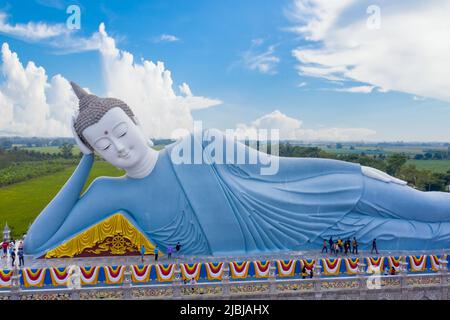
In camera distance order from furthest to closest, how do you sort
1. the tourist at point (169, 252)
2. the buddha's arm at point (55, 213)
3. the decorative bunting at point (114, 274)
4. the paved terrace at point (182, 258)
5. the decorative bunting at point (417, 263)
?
1. the tourist at point (169, 252)
2. the buddha's arm at point (55, 213)
3. the paved terrace at point (182, 258)
4. the decorative bunting at point (417, 263)
5. the decorative bunting at point (114, 274)

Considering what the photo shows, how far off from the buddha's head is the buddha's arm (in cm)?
88

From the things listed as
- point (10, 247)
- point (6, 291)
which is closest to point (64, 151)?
point (10, 247)

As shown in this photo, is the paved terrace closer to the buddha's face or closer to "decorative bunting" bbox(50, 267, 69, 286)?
"decorative bunting" bbox(50, 267, 69, 286)

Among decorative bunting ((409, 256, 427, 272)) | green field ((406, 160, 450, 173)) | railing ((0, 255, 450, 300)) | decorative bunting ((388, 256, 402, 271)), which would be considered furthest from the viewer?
green field ((406, 160, 450, 173))

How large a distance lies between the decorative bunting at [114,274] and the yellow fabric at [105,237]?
2.54 m

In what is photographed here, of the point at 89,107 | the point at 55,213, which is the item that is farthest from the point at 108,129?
the point at 55,213

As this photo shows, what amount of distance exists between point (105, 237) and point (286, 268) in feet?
18.0

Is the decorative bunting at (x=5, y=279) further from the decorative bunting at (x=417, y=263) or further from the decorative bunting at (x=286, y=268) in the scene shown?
the decorative bunting at (x=417, y=263)

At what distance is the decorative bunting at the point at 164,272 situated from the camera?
1041 cm

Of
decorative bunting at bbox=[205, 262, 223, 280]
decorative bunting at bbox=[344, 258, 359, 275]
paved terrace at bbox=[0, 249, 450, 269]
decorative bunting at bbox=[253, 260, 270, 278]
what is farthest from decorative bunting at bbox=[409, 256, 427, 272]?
decorative bunting at bbox=[205, 262, 223, 280]

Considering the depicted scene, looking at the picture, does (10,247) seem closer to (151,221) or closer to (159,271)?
(151,221)

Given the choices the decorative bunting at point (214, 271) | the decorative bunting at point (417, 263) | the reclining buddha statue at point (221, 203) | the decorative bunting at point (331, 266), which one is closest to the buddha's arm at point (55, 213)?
the reclining buddha statue at point (221, 203)

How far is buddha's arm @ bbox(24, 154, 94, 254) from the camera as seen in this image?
12562 mm

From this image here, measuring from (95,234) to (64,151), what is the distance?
50.9m
